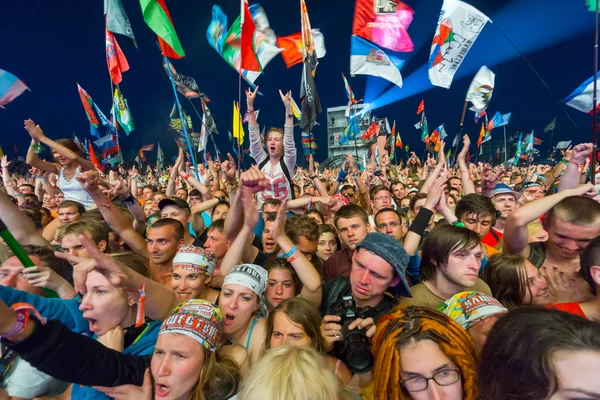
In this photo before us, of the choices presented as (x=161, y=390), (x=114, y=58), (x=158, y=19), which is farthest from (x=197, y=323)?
(x=114, y=58)

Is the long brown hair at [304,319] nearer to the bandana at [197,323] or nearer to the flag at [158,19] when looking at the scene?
the bandana at [197,323]

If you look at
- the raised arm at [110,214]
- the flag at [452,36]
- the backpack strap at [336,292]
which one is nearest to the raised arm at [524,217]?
the backpack strap at [336,292]

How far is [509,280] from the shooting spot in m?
2.66

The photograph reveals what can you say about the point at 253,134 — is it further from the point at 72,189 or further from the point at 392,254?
the point at 392,254

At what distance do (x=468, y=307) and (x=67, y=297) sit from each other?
3164 millimetres

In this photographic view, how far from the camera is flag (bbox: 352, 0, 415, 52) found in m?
8.12

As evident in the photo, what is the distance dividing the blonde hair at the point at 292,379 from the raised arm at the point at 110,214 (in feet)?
8.82

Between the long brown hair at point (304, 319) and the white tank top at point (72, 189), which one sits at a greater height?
the white tank top at point (72, 189)

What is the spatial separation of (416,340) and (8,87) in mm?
5378

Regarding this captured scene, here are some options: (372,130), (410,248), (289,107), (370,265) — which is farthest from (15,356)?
(372,130)

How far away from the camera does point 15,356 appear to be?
6.79 feet

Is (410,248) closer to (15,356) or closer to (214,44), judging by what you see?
(15,356)

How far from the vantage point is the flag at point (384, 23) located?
26.6ft

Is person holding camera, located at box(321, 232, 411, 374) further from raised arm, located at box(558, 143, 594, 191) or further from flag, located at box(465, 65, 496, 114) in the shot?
flag, located at box(465, 65, 496, 114)
